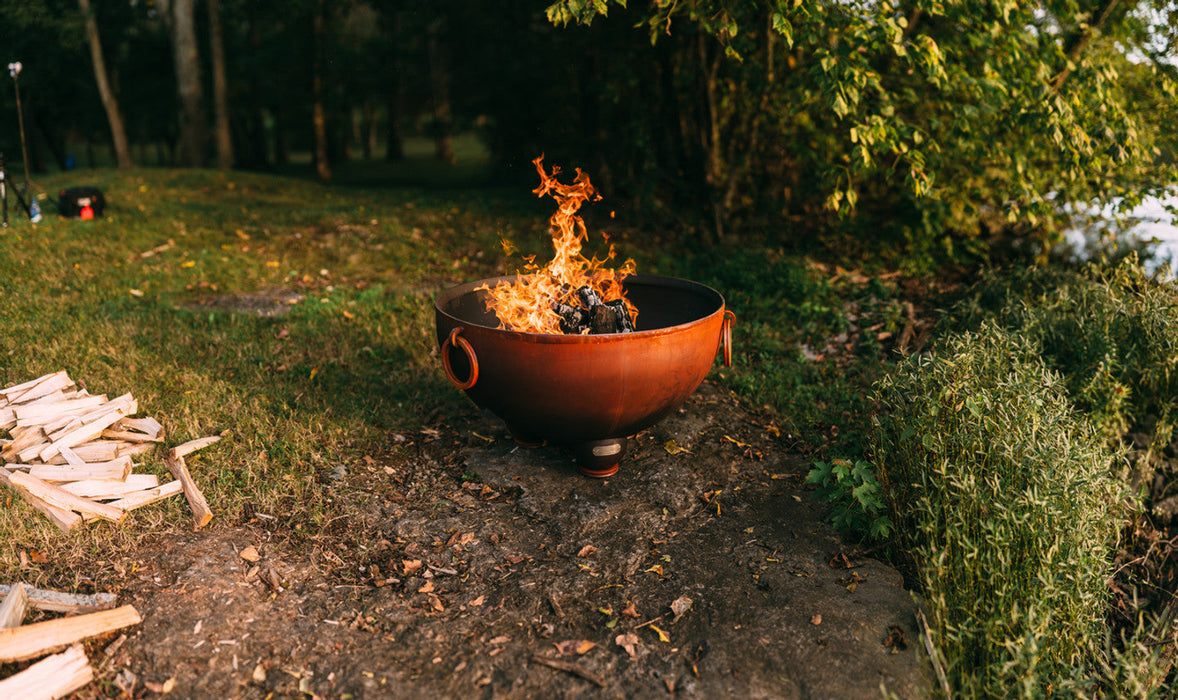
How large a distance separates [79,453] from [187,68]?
1399cm

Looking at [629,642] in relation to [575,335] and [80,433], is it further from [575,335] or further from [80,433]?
[80,433]

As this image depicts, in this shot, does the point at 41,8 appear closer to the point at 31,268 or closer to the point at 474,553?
the point at 31,268

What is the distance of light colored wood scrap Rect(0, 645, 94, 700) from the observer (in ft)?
8.16

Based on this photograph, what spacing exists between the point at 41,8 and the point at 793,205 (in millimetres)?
16356

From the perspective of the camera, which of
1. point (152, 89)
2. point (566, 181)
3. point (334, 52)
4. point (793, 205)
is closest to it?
point (793, 205)

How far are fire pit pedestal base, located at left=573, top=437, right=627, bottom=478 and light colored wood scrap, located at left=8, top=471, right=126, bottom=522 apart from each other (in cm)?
234

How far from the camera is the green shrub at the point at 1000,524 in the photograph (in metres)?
2.75

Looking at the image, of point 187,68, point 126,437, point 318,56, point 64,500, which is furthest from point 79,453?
point 318,56

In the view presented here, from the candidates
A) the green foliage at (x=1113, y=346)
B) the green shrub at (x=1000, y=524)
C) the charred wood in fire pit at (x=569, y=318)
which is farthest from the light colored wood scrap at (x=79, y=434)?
the green foliage at (x=1113, y=346)

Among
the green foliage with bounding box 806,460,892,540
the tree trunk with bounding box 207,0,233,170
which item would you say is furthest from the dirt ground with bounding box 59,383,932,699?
the tree trunk with bounding box 207,0,233,170

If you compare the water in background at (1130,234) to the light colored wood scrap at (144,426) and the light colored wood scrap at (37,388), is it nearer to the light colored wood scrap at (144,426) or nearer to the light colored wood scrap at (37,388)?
the light colored wood scrap at (144,426)

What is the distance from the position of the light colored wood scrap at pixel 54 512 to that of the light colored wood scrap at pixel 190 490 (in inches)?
18.5

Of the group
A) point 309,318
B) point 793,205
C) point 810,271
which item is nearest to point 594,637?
point 309,318

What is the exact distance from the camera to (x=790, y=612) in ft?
10.0
